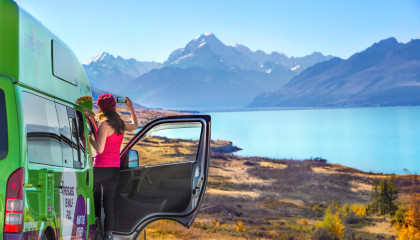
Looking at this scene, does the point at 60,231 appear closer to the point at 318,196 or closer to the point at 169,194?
the point at 169,194

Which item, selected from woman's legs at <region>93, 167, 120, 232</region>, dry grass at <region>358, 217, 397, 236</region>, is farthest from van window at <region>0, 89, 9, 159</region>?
dry grass at <region>358, 217, 397, 236</region>

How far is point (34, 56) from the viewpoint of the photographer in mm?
4238

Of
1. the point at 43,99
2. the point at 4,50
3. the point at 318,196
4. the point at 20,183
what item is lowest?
the point at 318,196

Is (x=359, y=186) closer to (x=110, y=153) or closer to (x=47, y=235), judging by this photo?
(x=110, y=153)

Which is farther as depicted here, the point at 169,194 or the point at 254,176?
the point at 254,176

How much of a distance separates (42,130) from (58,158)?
460 millimetres

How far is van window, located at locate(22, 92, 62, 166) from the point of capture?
12.6 ft

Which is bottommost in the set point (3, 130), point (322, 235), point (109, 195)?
point (322, 235)

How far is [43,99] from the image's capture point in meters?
4.37

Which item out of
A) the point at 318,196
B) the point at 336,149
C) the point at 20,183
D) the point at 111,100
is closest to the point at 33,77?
the point at 20,183

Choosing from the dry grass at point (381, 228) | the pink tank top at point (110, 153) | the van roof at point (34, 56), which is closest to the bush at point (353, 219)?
the dry grass at point (381, 228)

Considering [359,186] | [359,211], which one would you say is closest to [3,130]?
[359,211]

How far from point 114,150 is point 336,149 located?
522 feet

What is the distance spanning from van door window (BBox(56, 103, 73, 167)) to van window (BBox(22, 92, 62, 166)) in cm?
14
